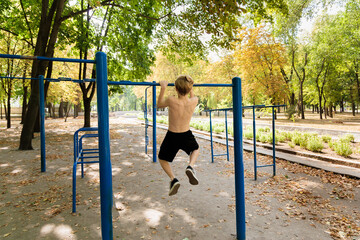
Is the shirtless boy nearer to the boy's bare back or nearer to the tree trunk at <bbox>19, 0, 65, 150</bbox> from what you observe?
the boy's bare back

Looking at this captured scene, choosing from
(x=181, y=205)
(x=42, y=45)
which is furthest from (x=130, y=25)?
(x=181, y=205)

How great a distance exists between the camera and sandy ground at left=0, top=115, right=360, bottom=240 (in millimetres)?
2916

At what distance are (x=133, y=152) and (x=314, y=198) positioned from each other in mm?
6083

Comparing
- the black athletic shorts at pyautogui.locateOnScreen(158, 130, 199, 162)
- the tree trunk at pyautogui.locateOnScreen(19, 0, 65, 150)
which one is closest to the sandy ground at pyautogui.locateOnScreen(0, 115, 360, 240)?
the black athletic shorts at pyautogui.locateOnScreen(158, 130, 199, 162)

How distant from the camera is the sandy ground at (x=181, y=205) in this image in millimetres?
2916

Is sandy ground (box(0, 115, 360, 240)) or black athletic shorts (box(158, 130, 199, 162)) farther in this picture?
sandy ground (box(0, 115, 360, 240))

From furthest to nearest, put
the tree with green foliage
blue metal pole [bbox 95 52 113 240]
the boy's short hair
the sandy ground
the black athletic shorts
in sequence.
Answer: the tree with green foliage < the sandy ground < the black athletic shorts < the boy's short hair < blue metal pole [bbox 95 52 113 240]

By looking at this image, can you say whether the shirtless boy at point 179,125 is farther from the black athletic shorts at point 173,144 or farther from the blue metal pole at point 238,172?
the blue metal pole at point 238,172

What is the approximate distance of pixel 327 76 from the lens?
25203mm

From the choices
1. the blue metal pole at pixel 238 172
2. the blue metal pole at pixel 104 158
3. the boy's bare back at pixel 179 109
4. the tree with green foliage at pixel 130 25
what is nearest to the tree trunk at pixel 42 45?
the tree with green foliage at pixel 130 25

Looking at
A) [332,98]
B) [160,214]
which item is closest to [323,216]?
[160,214]

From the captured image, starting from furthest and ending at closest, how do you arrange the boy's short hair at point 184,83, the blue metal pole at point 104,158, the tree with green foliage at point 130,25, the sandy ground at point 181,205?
the tree with green foliage at point 130,25
the sandy ground at point 181,205
the boy's short hair at point 184,83
the blue metal pole at point 104,158

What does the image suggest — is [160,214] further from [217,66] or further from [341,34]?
[217,66]

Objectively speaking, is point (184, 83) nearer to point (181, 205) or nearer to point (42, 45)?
point (181, 205)
